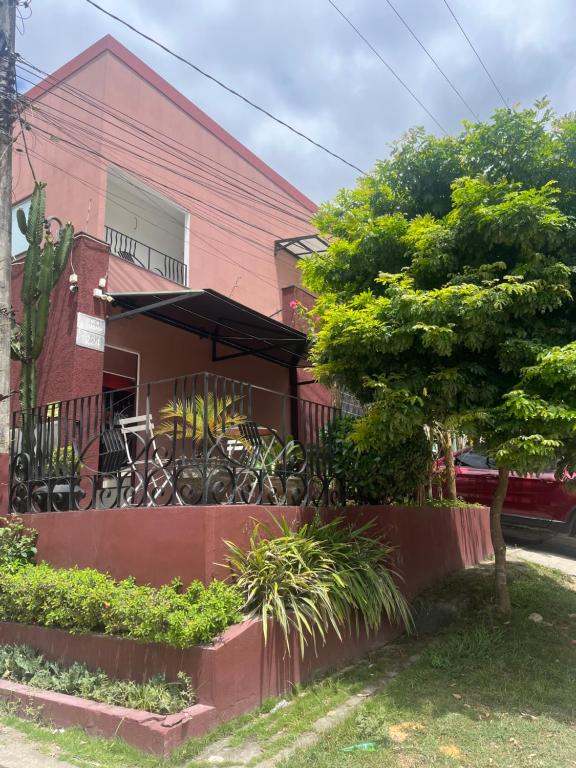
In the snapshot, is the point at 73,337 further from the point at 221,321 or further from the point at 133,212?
the point at 133,212

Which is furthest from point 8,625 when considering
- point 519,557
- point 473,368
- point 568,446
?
point 519,557

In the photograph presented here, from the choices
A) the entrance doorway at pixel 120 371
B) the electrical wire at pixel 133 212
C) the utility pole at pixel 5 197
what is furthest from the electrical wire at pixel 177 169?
the entrance doorway at pixel 120 371

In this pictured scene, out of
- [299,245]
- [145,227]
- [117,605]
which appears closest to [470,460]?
[299,245]

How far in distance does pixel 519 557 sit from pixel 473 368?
5150 millimetres

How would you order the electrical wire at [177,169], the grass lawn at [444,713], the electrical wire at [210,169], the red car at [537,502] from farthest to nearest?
the electrical wire at [210,169] < the electrical wire at [177,169] < the red car at [537,502] < the grass lawn at [444,713]

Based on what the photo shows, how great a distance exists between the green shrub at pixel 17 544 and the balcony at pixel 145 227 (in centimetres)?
517

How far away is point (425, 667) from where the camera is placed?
518cm

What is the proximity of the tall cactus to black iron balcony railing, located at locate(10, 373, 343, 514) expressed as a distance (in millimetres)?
805

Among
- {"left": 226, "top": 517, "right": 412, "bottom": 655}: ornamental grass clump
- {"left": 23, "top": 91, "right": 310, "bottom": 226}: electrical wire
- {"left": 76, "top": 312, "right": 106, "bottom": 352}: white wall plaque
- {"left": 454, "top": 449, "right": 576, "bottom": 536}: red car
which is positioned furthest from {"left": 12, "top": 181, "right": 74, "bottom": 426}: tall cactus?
{"left": 454, "top": 449, "right": 576, "bottom": 536}: red car

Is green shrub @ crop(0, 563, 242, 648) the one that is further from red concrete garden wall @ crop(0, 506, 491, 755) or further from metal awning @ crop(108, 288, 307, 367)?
metal awning @ crop(108, 288, 307, 367)

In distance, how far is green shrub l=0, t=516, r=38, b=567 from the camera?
577 centimetres

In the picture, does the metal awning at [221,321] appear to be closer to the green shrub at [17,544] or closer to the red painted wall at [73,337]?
the red painted wall at [73,337]

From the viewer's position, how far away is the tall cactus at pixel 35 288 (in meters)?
7.69

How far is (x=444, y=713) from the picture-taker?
14.1ft
